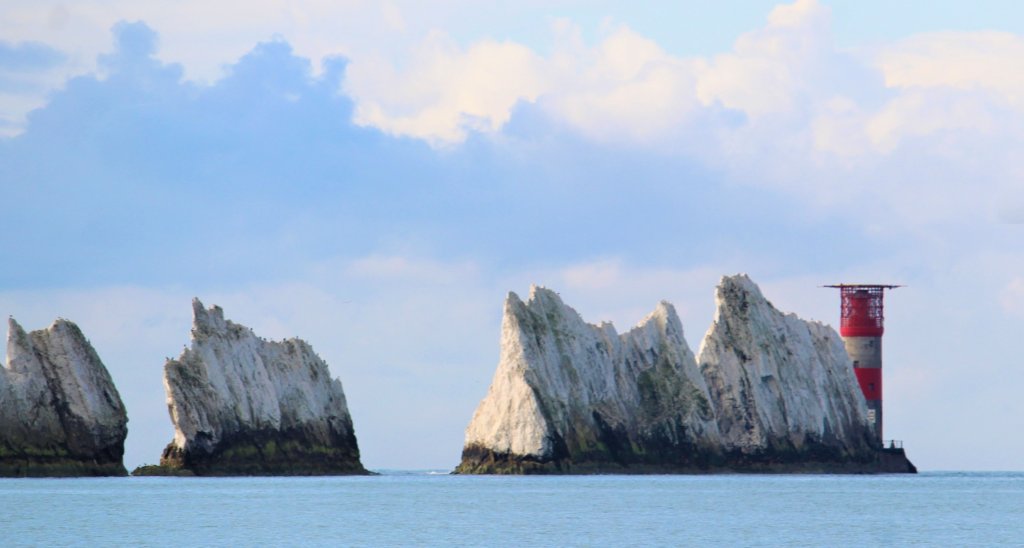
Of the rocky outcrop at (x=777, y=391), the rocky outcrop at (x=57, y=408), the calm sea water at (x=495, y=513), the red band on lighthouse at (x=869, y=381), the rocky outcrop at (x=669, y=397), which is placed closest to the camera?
the calm sea water at (x=495, y=513)

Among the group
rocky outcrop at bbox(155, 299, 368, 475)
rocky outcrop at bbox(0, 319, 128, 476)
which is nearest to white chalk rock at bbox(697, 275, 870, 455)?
rocky outcrop at bbox(155, 299, 368, 475)

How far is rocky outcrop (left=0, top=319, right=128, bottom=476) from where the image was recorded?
105438mm

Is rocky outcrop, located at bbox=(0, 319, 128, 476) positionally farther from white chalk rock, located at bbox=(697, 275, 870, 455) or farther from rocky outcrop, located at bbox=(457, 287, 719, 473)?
white chalk rock, located at bbox=(697, 275, 870, 455)

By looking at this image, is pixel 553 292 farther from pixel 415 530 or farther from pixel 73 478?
pixel 415 530

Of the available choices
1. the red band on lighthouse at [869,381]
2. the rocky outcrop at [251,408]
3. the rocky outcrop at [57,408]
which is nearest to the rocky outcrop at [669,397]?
the red band on lighthouse at [869,381]

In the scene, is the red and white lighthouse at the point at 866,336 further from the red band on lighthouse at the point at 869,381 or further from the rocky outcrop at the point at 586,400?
the rocky outcrop at the point at 586,400

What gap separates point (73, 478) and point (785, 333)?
53.8 metres

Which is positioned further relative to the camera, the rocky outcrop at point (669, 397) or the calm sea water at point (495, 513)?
the rocky outcrop at point (669, 397)

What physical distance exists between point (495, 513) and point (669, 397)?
4627 centimetres

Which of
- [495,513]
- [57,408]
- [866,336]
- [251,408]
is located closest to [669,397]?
[866,336]

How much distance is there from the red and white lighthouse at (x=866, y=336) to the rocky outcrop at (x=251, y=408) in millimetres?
39096

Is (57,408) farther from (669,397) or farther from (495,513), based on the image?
(669,397)

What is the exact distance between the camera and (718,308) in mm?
137750

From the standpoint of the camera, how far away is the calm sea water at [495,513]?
71.5 m
